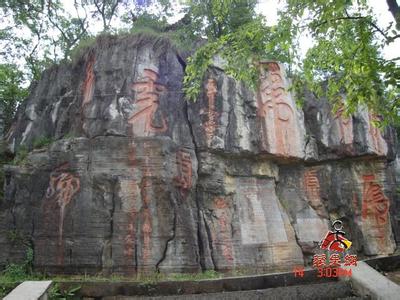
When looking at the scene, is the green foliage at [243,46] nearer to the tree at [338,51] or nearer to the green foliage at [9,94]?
the tree at [338,51]

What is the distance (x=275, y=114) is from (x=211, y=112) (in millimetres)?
1852

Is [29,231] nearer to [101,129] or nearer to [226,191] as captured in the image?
[101,129]

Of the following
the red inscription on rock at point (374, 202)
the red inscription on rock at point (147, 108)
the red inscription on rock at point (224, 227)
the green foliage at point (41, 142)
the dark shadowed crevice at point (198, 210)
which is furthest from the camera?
the red inscription on rock at point (374, 202)

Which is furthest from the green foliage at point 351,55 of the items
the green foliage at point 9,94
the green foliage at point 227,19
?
the green foliage at point 9,94

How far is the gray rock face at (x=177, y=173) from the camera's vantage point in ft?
24.4

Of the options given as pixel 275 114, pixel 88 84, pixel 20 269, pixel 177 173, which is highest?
pixel 88 84

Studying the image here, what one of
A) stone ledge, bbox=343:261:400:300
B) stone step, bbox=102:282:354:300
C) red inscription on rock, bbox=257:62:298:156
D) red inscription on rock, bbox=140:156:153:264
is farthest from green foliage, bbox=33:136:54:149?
stone ledge, bbox=343:261:400:300

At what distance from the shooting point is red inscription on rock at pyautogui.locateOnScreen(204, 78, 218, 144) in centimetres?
930

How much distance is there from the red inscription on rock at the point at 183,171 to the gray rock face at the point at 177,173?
4 cm

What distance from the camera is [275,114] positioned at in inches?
405

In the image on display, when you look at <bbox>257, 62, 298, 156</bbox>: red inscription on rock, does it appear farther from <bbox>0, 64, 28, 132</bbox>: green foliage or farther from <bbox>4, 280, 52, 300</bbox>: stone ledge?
<bbox>0, 64, 28, 132</bbox>: green foliage

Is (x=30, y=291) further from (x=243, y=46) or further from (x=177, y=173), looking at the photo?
(x=243, y=46)
